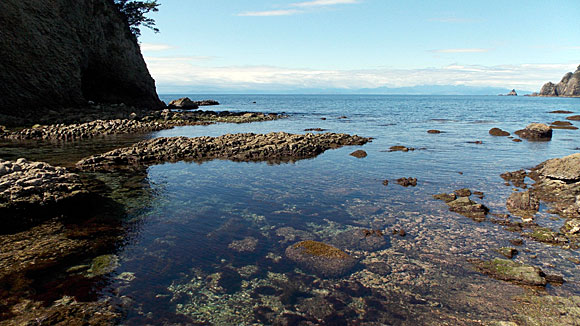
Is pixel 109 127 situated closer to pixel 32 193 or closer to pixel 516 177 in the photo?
pixel 32 193

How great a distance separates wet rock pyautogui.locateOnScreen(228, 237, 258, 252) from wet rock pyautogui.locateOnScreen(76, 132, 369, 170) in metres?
14.6

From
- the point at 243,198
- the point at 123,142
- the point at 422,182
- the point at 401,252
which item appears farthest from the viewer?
the point at 123,142

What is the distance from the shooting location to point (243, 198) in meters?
16.8

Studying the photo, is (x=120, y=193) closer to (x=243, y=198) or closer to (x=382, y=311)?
(x=243, y=198)

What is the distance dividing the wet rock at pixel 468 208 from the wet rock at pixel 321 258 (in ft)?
21.7

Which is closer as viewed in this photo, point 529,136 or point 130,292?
point 130,292

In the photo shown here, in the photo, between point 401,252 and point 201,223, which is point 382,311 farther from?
point 201,223

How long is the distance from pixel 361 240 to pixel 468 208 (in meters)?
5.80

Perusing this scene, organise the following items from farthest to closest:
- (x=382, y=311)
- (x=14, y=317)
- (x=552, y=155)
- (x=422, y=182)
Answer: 1. (x=552, y=155)
2. (x=422, y=182)
3. (x=382, y=311)
4. (x=14, y=317)

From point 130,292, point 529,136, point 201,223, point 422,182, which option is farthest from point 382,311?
point 529,136

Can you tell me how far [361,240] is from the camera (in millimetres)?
11938

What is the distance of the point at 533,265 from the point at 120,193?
17336 millimetres

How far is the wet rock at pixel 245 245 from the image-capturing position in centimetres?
1130

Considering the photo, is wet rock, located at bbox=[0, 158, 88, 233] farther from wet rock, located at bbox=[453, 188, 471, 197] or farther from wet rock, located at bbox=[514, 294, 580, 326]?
wet rock, located at bbox=[453, 188, 471, 197]
